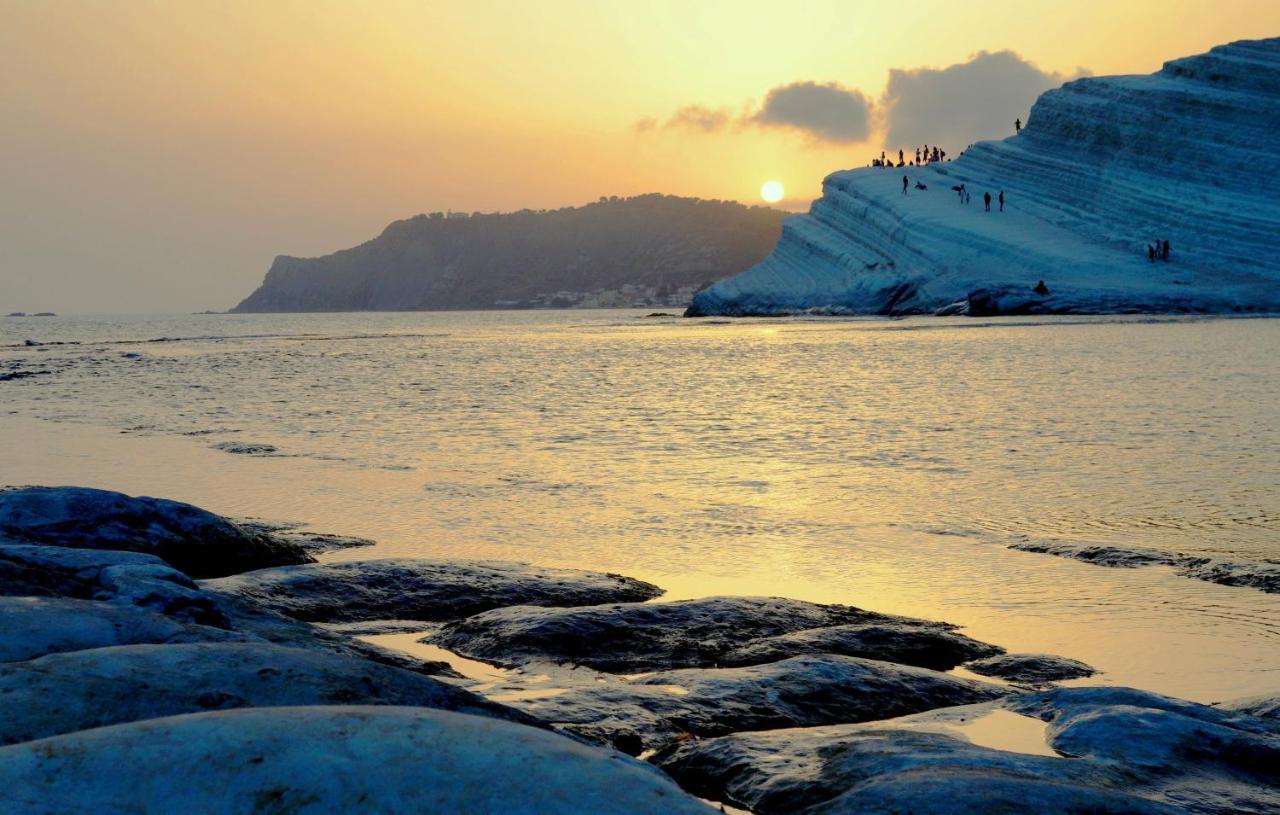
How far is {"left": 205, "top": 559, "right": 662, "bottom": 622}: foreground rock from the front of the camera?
708 cm

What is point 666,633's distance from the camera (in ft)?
21.3

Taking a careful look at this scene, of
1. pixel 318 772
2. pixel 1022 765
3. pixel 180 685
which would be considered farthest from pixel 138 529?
pixel 1022 765

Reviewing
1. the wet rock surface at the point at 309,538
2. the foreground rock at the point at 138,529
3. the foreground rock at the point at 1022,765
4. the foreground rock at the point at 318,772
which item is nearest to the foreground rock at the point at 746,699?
the foreground rock at the point at 1022,765

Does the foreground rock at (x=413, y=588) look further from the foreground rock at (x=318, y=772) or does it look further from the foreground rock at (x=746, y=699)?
the foreground rock at (x=318, y=772)

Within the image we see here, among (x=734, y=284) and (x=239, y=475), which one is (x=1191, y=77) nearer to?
(x=734, y=284)

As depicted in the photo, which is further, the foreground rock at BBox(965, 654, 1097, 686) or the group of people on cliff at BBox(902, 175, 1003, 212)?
the group of people on cliff at BBox(902, 175, 1003, 212)

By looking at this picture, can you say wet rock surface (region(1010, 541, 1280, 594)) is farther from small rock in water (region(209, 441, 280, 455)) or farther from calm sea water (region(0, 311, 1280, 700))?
small rock in water (region(209, 441, 280, 455))

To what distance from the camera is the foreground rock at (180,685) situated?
128 inches

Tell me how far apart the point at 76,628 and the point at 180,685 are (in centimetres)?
85

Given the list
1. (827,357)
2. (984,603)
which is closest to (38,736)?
(984,603)

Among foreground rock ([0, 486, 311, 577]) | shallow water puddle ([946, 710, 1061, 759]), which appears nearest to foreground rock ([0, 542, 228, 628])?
foreground rock ([0, 486, 311, 577])

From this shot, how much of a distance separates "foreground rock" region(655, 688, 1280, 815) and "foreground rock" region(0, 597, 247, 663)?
1.85 m

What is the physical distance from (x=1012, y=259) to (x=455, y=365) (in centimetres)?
3593

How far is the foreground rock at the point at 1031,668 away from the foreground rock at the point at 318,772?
3.51 meters
